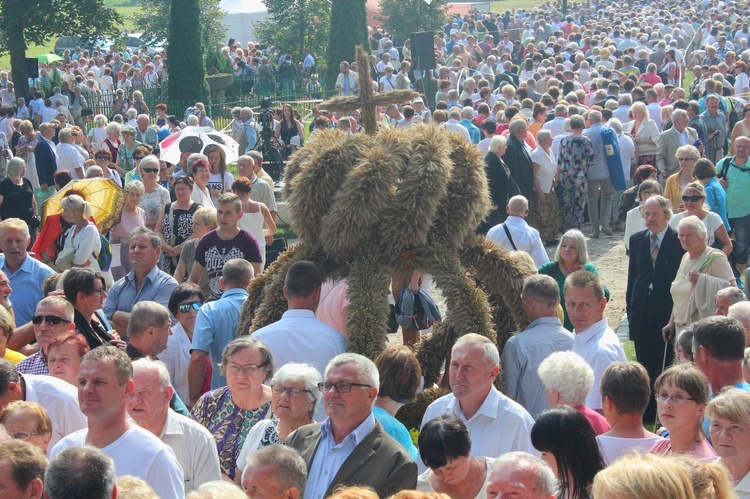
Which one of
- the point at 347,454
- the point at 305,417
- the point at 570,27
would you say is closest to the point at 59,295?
A: the point at 305,417

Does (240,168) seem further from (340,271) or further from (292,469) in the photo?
(292,469)

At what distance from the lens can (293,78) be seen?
31.3m

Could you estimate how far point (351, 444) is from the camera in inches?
195

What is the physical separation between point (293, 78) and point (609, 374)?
26919 millimetres

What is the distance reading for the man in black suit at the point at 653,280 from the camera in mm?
8422

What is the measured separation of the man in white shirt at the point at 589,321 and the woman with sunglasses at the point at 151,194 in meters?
5.68

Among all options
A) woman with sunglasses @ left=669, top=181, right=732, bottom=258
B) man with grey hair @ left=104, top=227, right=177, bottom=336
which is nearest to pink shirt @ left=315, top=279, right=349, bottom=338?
man with grey hair @ left=104, top=227, right=177, bottom=336

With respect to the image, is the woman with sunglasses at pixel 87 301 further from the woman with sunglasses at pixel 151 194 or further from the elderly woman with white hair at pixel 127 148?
the elderly woman with white hair at pixel 127 148

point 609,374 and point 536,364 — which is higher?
point 609,374

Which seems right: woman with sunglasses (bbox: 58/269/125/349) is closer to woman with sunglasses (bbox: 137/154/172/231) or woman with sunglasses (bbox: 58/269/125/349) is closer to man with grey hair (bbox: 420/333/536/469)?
man with grey hair (bbox: 420/333/536/469)

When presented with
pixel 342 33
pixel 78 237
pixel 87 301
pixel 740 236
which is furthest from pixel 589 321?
pixel 342 33

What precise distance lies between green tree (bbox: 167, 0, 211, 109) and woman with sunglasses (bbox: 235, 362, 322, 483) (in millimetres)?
22417

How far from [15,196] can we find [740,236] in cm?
868

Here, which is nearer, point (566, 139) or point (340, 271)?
point (340, 271)
